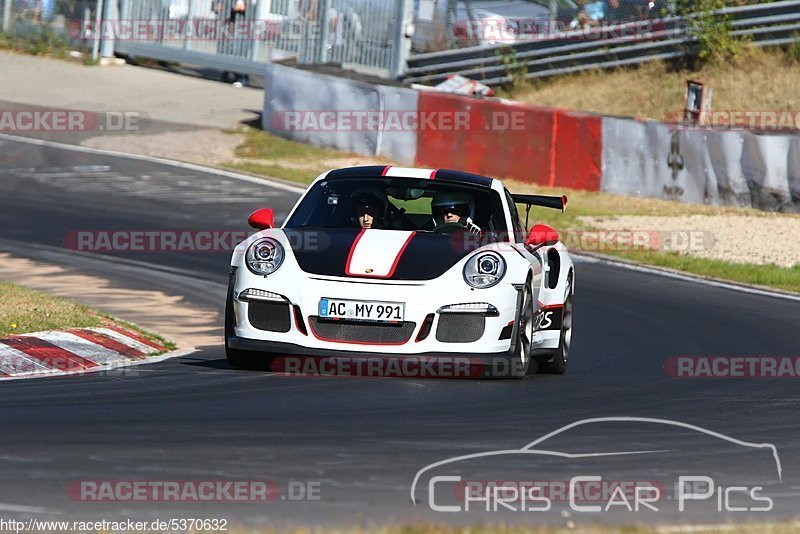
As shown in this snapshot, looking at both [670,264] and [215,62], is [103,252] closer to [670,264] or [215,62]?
[670,264]

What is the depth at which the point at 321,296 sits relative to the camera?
26.3 ft

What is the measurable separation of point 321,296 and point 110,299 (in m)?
5.01

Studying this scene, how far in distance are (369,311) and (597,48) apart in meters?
24.0

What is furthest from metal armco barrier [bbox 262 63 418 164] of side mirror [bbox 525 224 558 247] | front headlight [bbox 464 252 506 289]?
front headlight [bbox 464 252 506 289]

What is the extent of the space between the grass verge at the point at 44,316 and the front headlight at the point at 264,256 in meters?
1.56

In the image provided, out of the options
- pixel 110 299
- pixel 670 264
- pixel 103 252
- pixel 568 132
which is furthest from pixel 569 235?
pixel 110 299

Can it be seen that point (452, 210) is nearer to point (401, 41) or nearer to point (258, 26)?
point (258, 26)

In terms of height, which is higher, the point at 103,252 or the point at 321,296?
the point at 321,296

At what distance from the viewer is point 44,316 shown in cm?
999

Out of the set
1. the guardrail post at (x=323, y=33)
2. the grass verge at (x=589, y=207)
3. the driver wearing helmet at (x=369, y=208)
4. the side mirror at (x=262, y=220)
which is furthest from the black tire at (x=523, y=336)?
the guardrail post at (x=323, y=33)

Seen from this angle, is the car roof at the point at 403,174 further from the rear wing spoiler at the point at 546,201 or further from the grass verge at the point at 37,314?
the grass verge at the point at 37,314

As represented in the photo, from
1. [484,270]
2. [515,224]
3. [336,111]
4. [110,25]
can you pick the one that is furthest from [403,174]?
[110,25]

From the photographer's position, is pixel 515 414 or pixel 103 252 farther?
pixel 103 252

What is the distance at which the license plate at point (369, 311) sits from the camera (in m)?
7.97
